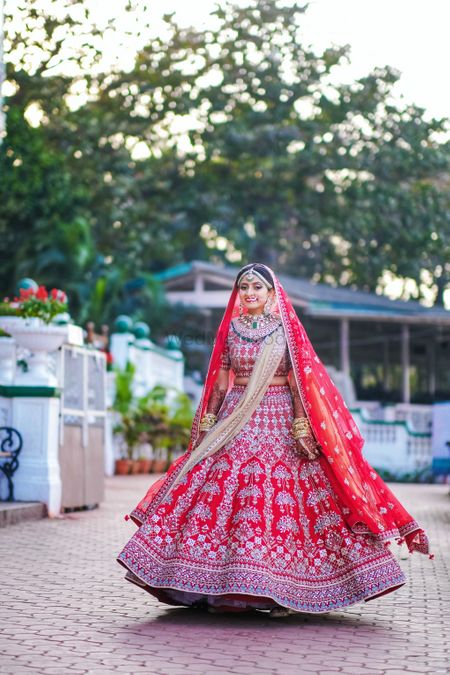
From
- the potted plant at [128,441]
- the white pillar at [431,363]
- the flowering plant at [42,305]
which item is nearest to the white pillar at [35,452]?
the flowering plant at [42,305]

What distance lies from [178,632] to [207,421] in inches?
53.4

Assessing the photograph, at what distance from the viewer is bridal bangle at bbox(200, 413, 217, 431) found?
6793 millimetres

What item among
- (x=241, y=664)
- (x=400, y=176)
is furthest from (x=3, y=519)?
(x=400, y=176)

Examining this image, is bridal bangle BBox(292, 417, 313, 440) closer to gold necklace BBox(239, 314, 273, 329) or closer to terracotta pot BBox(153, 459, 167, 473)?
gold necklace BBox(239, 314, 273, 329)

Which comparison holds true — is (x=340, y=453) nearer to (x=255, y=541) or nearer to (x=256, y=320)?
(x=255, y=541)

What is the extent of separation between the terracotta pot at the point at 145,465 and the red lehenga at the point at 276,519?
47.1ft

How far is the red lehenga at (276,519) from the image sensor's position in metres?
6.16

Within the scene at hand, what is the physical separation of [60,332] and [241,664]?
7.35m

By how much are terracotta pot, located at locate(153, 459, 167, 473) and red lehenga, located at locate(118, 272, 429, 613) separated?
15162 millimetres

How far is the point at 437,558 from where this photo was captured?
9820 millimetres

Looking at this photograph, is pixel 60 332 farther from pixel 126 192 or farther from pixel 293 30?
pixel 293 30

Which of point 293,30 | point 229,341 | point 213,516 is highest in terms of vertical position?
point 293,30

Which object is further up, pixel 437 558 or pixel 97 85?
pixel 97 85

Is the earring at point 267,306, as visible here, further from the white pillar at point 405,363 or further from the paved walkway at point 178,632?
the white pillar at point 405,363
